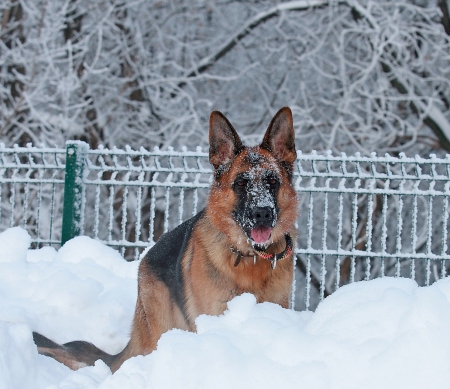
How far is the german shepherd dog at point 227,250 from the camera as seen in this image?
142 inches

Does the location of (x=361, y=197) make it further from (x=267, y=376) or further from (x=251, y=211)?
(x=267, y=376)

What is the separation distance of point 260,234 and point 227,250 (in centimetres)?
26

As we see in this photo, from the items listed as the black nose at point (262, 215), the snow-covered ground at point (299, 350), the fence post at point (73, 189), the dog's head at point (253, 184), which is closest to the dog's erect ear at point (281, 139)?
the dog's head at point (253, 184)

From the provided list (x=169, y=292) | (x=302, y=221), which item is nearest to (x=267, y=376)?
(x=169, y=292)

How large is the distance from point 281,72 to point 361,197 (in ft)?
11.9

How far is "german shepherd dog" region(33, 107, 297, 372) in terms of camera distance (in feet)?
11.8

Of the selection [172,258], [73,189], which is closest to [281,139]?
[172,258]

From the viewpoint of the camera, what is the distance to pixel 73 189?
653 cm

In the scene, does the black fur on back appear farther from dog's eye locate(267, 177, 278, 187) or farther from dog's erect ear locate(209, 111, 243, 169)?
dog's eye locate(267, 177, 278, 187)

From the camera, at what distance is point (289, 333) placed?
2.40 meters

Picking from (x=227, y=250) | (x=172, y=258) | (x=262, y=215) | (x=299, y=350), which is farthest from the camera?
(x=172, y=258)

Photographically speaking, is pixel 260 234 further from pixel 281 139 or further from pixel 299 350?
pixel 299 350

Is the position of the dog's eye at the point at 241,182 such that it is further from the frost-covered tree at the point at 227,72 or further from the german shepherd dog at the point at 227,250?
the frost-covered tree at the point at 227,72

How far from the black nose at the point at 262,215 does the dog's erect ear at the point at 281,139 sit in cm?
53
